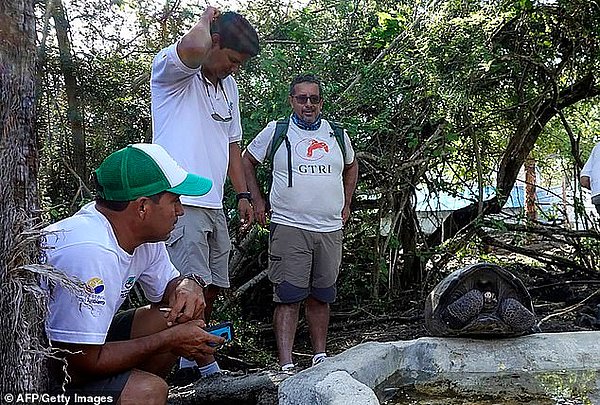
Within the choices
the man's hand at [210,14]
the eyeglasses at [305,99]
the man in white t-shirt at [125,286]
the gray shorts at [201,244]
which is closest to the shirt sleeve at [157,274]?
the man in white t-shirt at [125,286]

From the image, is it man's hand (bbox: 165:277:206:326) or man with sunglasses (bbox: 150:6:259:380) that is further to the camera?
man with sunglasses (bbox: 150:6:259:380)

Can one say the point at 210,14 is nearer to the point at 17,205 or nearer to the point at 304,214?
the point at 304,214

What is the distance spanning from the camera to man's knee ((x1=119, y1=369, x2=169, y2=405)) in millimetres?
2041

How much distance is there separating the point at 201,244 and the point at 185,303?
0.75m

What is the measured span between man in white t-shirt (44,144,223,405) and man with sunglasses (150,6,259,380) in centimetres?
52

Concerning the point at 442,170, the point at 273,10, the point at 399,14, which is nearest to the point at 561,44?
the point at 442,170

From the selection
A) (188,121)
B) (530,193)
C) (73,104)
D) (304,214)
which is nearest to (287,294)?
(304,214)

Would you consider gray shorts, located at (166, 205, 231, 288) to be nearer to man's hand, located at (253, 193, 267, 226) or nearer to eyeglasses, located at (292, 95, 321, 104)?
man's hand, located at (253, 193, 267, 226)

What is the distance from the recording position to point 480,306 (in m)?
3.10

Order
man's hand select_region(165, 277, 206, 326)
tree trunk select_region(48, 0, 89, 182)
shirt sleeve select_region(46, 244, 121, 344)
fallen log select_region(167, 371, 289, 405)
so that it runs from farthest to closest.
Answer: tree trunk select_region(48, 0, 89, 182), fallen log select_region(167, 371, 289, 405), man's hand select_region(165, 277, 206, 326), shirt sleeve select_region(46, 244, 121, 344)

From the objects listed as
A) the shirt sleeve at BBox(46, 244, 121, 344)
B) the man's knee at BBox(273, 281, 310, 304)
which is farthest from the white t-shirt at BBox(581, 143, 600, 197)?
the shirt sleeve at BBox(46, 244, 121, 344)

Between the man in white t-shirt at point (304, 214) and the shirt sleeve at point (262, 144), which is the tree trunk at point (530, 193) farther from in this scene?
the shirt sleeve at point (262, 144)

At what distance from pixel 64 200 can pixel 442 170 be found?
11.1 feet

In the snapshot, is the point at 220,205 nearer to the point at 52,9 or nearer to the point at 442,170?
the point at 52,9
